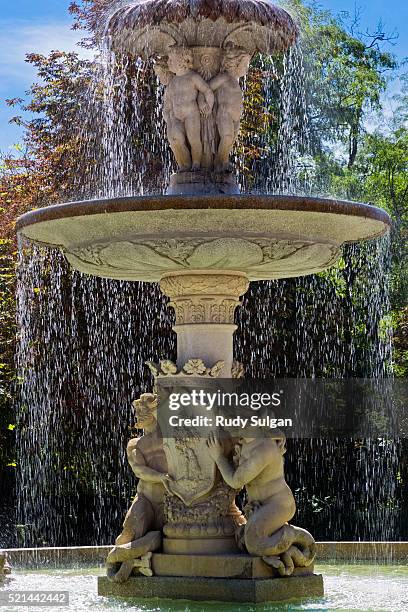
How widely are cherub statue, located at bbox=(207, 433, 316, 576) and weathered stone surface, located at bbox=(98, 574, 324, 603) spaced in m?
0.14

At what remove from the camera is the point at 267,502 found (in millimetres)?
8812

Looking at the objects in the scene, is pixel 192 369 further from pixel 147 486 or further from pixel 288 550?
pixel 288 550

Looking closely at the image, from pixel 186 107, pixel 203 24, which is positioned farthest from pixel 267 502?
pixel 203 24

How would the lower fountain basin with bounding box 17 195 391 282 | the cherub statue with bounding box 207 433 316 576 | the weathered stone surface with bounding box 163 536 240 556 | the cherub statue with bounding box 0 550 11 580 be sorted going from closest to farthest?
the lower fountain basin with bounding box 17 195 391 282 → the cherub statue with bounding box 207 433 316 576 → the weathered stone surface with bounding box 163 536 240 556 → the cherub statue with bounding box 0 550 11 580

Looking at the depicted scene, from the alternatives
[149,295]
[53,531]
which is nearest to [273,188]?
[149,295]

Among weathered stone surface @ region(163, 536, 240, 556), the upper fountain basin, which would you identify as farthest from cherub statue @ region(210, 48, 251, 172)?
weathered stone surface @ region(163, 536, 240, 556)

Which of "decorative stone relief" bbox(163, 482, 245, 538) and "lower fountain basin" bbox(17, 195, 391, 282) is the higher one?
"lower fountain basin" bbox(17, 195, 391, 282)

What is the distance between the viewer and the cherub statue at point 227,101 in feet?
30.9

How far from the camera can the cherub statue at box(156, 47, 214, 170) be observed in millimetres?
9359

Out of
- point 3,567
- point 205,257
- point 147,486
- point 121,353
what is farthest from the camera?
point 121,353

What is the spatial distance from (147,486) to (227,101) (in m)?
3.06

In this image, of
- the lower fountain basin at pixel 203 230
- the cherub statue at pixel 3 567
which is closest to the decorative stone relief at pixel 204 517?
the cherub statue at pixel 3 567

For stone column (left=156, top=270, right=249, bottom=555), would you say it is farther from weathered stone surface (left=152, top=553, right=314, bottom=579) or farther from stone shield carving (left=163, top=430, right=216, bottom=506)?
weathered stone surface (left=152, top=553, right=314, bottom=579)

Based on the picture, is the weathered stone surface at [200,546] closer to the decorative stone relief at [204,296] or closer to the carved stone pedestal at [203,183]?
the decorative stone relief at [204,296]
